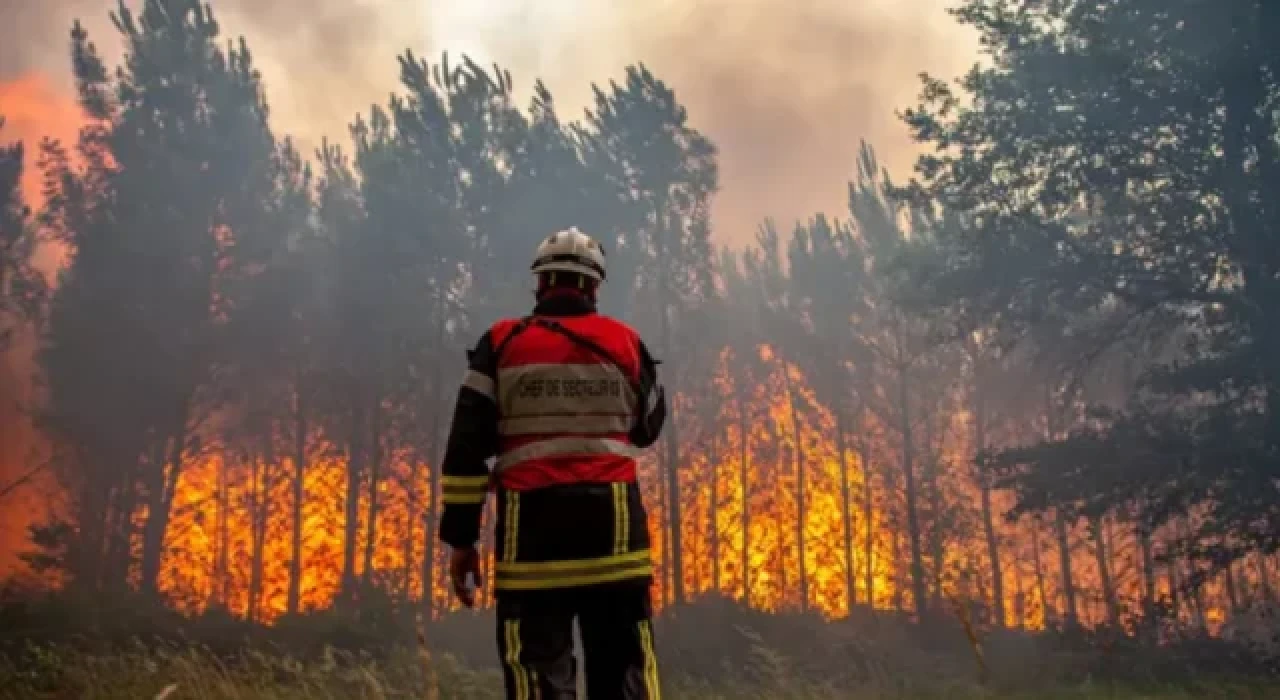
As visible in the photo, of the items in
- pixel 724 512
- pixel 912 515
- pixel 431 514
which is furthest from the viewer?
pixel 724 512

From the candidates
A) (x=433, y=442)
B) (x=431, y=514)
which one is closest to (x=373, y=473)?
(x=433, y=442)

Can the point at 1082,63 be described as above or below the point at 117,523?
above

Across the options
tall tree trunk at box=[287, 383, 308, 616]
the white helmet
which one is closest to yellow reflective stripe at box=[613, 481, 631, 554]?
the white helmet

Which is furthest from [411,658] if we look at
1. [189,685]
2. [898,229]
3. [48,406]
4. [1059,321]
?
[898,229]

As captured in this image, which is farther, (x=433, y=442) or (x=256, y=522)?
(x=256, y=522)

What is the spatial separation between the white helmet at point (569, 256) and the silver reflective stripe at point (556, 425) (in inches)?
23.3

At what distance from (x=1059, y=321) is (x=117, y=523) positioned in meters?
22.6

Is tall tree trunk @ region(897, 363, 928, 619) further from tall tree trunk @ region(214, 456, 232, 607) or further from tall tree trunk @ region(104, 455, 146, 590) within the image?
tall tree trunk @ region(214, 456, 232, 607)

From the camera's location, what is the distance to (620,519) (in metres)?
3.06

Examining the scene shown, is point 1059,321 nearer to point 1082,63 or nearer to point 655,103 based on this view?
point 1082,63

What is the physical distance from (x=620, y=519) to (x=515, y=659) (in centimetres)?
58

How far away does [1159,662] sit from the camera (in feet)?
43.7

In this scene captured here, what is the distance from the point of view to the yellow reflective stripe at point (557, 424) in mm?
3080

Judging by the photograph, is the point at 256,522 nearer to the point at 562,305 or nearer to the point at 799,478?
the point at 799,478
